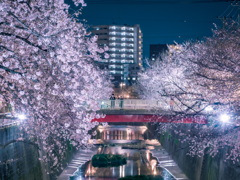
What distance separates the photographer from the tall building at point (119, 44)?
122188 mm

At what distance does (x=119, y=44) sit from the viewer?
125 meters

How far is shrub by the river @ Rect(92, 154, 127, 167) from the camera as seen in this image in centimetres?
3237

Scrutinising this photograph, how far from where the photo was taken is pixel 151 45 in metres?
144

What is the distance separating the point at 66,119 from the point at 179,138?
16341 mm

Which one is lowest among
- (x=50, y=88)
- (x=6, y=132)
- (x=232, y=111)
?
(x=6, y=132)

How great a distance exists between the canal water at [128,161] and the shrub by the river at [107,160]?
48cm

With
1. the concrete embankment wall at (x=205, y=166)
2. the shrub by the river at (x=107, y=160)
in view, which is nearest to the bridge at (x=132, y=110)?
the concrete embankment wall at (x=205, y=166)

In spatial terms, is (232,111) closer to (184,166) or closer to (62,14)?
(62,14)

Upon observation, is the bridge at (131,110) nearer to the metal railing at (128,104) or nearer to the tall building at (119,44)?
the metal railing at (128,104)

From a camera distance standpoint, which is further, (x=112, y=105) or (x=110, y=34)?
(x=110, y=34)

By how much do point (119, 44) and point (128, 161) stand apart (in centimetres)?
9301

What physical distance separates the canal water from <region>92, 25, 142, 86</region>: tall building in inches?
2615

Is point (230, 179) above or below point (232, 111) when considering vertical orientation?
below

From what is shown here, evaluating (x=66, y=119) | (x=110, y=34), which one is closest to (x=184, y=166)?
(x=66, y=119)
